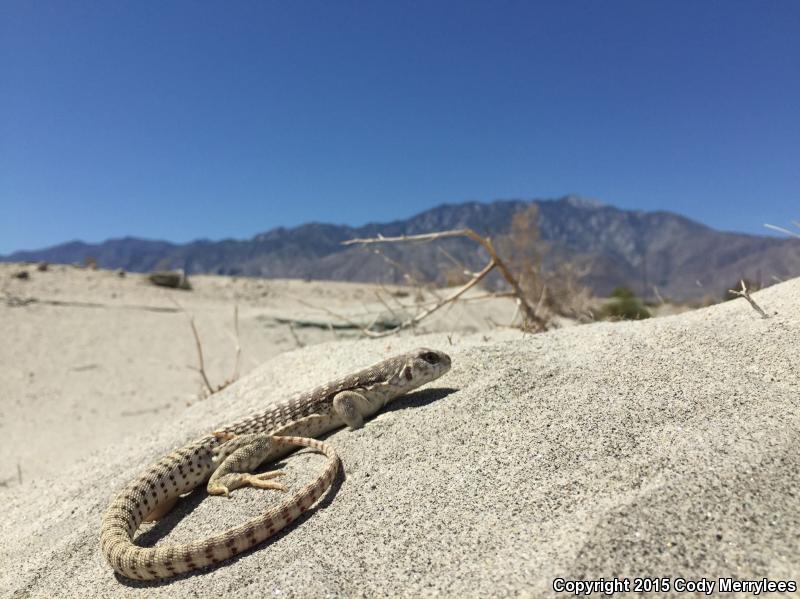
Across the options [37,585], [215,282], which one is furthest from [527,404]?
[215,282]

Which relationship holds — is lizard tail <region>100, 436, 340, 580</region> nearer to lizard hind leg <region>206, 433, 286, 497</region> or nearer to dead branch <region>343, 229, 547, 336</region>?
lizard hind leg <region>206, 433, 286, 497</region>

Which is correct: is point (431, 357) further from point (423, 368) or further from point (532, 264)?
point (532, 264)

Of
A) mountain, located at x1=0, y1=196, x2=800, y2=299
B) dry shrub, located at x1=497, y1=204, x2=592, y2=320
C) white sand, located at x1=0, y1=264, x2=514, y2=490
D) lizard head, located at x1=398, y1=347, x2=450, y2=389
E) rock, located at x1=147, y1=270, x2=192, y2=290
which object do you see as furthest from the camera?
mountain, located at x1=0, y1=196, x2=800, y2=299

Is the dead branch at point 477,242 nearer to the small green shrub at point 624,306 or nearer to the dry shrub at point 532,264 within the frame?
the small green shrub at point 624,306

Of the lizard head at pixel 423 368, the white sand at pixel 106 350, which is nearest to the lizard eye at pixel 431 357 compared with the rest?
the lizard head at pixel 423 368

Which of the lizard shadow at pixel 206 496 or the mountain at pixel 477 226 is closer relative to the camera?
the lizard shadow at pixel 206 496

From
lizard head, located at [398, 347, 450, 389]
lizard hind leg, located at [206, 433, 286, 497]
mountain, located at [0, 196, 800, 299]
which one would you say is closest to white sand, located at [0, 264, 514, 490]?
lizard hind leg, located at [206, 433, 286, 497]
